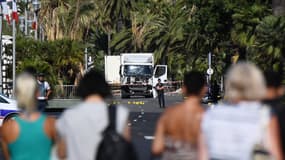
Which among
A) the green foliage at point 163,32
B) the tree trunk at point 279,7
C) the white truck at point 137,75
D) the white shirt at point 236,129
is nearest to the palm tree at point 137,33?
the green foliage at point 163,32

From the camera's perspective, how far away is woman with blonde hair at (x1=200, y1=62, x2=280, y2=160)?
692 cm

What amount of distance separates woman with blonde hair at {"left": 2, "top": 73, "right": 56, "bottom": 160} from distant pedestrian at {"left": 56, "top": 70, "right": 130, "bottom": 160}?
0.13m

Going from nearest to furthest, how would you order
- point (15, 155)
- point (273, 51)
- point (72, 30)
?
1. point (15, 155)
2. point (273, 51)
3. point (72, 30)

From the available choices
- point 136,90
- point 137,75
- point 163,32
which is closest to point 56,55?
point 137,75

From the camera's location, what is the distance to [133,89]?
6247cm

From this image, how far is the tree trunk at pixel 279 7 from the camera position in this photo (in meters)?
34.0

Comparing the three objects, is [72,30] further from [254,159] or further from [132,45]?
[254,159]

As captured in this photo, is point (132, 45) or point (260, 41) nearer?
point (260, 41)

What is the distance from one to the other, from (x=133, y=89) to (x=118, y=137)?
55.1 meters

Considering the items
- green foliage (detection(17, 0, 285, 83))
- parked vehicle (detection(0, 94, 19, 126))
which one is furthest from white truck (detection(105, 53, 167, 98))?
parked vehicle (detection(0, 94, 19, 126))

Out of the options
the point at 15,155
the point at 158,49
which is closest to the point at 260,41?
the point at 15,155

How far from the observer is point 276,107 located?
8.06 meters

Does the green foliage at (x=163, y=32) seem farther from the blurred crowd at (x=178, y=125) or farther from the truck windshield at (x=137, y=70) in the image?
the blurred crowd at (x=178, y=125)

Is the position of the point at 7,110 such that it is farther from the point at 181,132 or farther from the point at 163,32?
the point at 163,32
